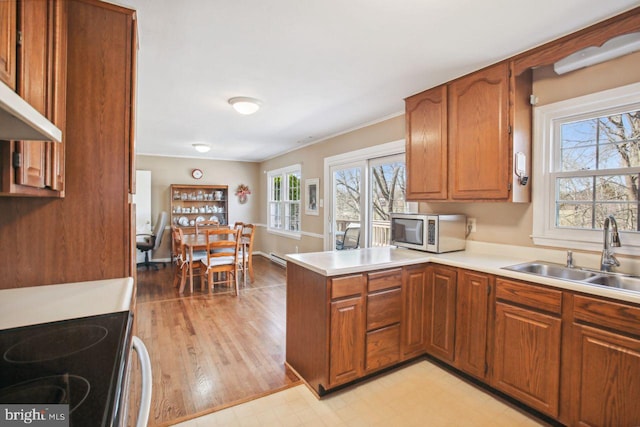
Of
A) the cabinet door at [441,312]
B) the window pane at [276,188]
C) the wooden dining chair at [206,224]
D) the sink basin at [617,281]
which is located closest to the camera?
the sink basin at [617,281]

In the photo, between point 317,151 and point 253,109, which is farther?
point 317,151

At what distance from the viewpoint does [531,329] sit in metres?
1.91

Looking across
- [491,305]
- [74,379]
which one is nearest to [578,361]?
[491,305]

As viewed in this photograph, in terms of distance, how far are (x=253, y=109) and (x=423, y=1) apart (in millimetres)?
2024

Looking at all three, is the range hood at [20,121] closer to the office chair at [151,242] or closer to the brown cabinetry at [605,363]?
the brown cabinetry at [605,363]

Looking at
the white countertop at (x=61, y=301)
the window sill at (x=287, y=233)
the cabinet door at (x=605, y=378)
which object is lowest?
the cabinet door at (x=605, y=378)

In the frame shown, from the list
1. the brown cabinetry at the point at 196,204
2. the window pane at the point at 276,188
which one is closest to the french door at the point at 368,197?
the window pane at the point at 276,188

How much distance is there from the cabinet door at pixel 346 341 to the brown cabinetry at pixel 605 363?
122 centimetres

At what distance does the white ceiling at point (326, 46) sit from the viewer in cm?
172

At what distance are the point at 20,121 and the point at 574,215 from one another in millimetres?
3036

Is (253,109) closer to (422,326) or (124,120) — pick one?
(124,120)

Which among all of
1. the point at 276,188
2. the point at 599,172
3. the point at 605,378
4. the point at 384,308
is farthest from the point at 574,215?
the point at 276,188

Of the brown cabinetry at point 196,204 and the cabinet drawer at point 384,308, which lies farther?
the brown cabinetry at point 196,204

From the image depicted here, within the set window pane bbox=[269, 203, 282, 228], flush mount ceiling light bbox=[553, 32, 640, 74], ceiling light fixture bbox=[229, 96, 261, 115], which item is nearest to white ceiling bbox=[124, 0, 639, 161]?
ceiling light fixture bbox=[229, 96, 261, 115]
